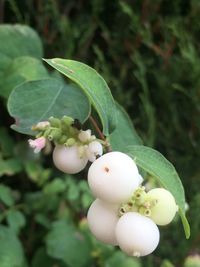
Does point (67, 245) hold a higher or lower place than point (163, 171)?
lower

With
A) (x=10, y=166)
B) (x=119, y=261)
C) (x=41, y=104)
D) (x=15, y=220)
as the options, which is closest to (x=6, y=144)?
(x=10, y=166)

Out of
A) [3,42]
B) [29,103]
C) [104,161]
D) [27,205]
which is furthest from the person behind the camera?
[27,205]

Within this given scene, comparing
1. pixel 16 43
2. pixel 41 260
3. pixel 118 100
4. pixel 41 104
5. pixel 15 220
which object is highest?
pixel 41 104

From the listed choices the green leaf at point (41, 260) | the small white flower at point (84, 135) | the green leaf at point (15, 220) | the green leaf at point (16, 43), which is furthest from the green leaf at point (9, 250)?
the small white flower at point (84, 135)

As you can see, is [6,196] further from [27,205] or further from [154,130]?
[154,130]

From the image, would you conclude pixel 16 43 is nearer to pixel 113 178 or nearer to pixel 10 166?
pixel 10 166

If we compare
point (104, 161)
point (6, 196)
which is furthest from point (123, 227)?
point (6, 196)

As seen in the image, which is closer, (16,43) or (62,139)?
(62,139)
